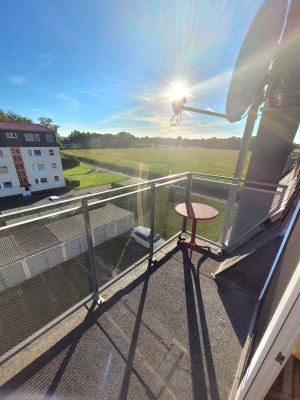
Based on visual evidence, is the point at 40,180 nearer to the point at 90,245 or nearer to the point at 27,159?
the point at 27,159

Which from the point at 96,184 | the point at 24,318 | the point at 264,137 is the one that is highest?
the point at 264,137

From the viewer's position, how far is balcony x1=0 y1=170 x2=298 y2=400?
4.89 ft

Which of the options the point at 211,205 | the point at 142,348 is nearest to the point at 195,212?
the point at 142,348

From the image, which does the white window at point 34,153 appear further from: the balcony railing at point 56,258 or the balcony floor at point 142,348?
the balcony floor at point 142,348

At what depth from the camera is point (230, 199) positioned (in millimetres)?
3104

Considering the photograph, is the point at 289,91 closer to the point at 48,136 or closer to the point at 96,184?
the point at 48,136

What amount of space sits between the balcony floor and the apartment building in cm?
2020

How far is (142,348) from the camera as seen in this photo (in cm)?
174

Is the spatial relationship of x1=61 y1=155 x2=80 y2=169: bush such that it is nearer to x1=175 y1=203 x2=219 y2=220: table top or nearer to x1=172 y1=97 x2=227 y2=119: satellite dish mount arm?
x1=172 y1=97 x2=227 y2=119: satellite dish mount arm

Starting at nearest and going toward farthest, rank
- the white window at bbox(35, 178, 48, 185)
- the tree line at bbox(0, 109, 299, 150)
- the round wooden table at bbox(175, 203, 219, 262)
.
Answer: the round wooden table at bbox(175, 203, 219, 262), the white window at bbox(35, 178, 48, 185), the tree line at bbox(0, 109, 299, 150)

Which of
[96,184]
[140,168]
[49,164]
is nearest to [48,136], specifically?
[49,164]

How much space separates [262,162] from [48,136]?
2135 centimetres

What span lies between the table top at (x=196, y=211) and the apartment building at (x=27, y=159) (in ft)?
65.5

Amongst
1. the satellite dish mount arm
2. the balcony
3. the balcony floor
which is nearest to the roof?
the balcony
